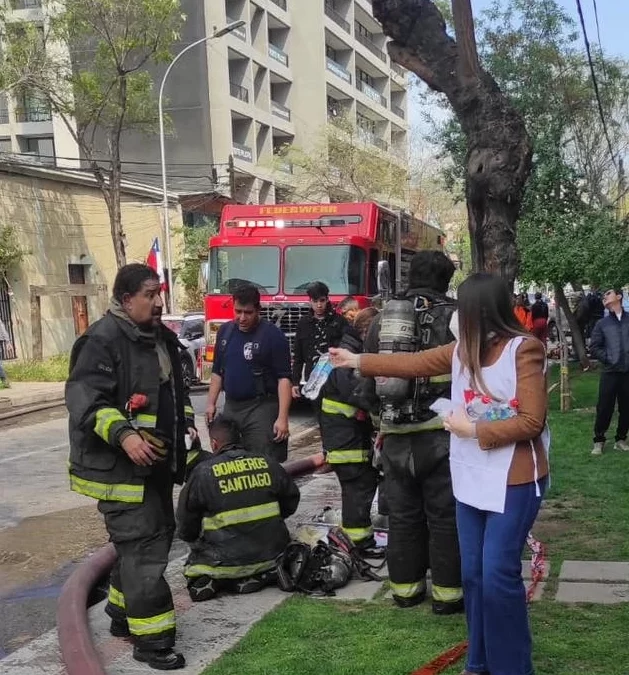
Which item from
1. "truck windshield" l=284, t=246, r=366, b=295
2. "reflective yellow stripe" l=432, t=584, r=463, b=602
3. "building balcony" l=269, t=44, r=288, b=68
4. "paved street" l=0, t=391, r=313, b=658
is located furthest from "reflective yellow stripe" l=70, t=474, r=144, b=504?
"building balcony" l=269, t=44, r=288, b=68

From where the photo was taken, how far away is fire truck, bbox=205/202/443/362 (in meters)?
12.1

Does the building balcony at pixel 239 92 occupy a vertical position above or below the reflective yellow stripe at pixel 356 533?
above

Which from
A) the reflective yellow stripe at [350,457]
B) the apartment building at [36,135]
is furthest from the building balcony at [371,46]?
the reflective yellow stripe at [350,457]

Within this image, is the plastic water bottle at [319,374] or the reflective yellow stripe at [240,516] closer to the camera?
the plastic water bottle at [319,374]

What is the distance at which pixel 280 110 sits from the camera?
43.9 metres

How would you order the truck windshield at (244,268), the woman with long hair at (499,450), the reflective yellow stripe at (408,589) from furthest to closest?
1. the truck windshield at (244,268)
2. the reflective yellow stripe at (408,589)
3. the woman with long hair at (499,450)

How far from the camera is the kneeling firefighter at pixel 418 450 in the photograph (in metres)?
3.98

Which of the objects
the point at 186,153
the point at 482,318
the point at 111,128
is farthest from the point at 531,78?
the point at 186,153

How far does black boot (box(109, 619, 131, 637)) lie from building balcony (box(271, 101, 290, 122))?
4081cm

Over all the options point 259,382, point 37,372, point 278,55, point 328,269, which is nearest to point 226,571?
point 259,382

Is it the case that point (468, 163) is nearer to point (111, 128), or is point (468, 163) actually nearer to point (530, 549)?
point (530, 549)

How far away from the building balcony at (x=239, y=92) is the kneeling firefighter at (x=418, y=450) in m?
36.7

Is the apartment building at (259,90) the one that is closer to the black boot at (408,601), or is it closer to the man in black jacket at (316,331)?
the man in black jacket at (316,331)

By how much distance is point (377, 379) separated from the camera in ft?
13.2
